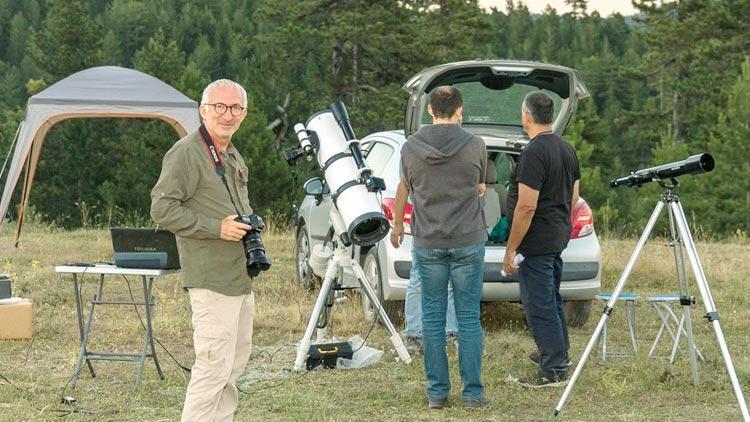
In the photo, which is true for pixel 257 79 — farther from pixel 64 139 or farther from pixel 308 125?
pixel 308 125

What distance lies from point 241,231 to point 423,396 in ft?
7.49

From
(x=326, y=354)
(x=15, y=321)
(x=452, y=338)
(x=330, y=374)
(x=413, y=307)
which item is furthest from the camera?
(x=15, y=321)

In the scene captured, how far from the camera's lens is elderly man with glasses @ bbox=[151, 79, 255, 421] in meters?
4.80

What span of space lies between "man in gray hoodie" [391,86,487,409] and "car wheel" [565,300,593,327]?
123 inches

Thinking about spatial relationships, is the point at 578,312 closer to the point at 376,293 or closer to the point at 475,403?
the point at 376,293

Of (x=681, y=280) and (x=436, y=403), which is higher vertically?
(x=681, y=280)

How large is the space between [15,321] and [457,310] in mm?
3869

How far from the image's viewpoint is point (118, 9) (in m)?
88.3

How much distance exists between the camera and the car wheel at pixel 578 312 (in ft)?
30.5

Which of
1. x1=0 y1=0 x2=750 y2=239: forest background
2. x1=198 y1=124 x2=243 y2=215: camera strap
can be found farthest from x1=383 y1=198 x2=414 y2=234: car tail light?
x1=0 y1=0 x2=750 y2=239: forest background

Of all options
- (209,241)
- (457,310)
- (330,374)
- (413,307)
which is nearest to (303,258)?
(413,307)

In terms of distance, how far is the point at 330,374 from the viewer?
7.30 meters

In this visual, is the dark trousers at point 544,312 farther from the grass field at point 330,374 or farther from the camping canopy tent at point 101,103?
the camping canopy tent at point 101,103

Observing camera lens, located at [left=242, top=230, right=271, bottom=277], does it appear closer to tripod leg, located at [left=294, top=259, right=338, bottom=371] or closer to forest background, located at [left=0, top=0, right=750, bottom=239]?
tripod leg, located at [left=294, top=259, right=338, bottom=371]
